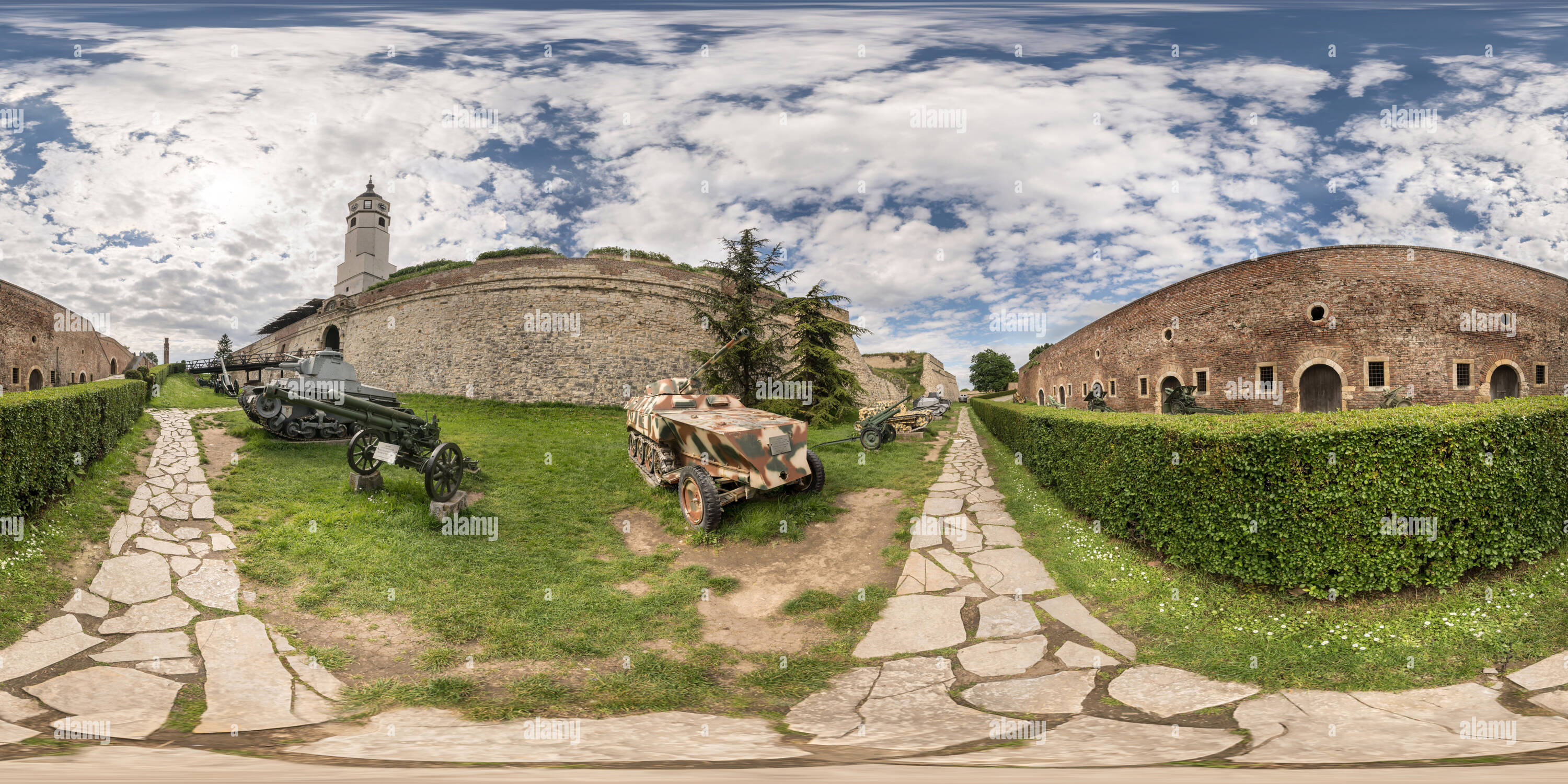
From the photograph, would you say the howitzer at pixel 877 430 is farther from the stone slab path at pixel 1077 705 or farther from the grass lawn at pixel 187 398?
the grass lawn at pixel 187 398

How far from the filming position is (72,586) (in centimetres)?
498

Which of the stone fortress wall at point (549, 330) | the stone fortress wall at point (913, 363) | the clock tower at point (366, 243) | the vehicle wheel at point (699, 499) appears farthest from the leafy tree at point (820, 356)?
the stone fortress wall at point (913, 363)

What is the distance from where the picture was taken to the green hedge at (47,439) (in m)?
5.34

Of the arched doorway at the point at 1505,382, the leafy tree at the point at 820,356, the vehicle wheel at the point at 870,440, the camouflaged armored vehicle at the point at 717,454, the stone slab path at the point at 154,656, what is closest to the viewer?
the stone slab path at the point at 154,656

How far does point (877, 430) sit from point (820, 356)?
528 centimetres

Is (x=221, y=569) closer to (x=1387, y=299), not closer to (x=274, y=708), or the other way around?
(x=274, y=708)

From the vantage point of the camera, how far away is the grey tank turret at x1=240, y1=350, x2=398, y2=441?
10.2 metres

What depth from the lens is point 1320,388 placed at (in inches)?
632

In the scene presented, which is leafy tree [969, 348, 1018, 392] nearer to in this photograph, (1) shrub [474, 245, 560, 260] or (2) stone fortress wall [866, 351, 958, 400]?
(2) stone fortress wall [866, 351, 958, 400]

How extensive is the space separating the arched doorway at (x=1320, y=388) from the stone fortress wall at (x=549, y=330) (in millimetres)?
19257

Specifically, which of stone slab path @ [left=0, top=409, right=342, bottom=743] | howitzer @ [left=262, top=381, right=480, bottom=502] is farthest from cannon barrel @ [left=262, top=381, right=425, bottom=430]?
stone slab path @ [left=0, top=409, right=342, bottom=743]

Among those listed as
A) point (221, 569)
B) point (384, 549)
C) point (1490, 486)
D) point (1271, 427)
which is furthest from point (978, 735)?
point (221, 569)

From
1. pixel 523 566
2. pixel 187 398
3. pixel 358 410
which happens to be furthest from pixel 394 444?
pixel 187 398

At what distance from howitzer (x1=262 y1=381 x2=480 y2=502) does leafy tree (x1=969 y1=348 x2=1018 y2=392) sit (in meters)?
59.6
